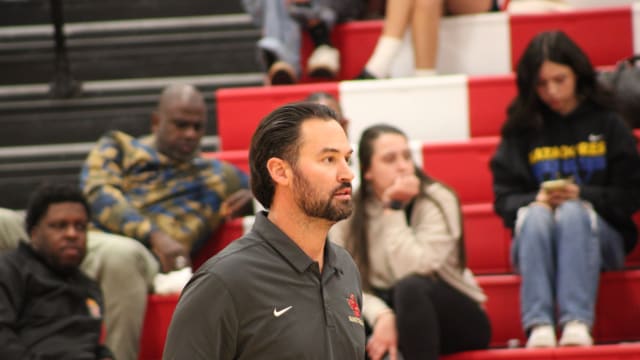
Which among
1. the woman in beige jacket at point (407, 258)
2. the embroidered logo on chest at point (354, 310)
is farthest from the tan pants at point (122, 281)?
the embroidered logo on chest at point (354, 310)

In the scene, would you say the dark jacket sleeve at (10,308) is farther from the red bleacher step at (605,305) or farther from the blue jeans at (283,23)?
the blue jeans at (283,23)

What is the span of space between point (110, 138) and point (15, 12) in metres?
1.50

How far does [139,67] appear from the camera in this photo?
205 inches

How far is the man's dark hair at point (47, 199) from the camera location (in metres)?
3.71

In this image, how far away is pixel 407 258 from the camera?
3562 millimetres

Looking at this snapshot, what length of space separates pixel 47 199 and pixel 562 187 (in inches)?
58.7

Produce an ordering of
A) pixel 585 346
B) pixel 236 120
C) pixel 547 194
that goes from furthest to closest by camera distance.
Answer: pixel 236 120
pixel 547 194
pixel 585 346

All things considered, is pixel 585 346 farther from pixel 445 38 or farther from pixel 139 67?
pixel 139 67

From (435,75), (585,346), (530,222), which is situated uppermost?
(435,75)

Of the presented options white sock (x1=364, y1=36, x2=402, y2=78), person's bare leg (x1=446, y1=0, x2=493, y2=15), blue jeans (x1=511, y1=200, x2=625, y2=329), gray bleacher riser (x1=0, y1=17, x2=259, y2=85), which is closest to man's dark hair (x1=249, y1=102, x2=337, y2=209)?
blue jeans (x1=511, y1=200, x2=625, y2=329)

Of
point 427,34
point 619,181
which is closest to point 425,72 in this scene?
point 427,34

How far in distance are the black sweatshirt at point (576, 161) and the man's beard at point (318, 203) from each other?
1.91 m

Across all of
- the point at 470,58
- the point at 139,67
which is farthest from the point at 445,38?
the point at 139,67

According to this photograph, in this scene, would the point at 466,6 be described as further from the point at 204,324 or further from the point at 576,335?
the point at 204,324
